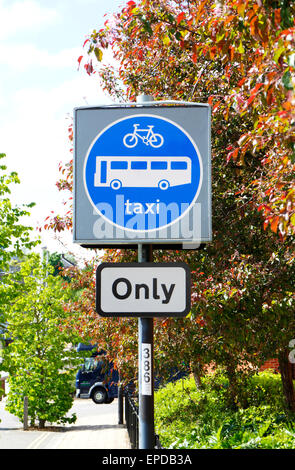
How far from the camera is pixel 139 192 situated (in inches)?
127

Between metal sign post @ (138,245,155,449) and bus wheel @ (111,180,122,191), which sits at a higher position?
bus wheel @ (111,180,122,191)

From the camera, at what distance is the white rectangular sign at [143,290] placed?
3227mm

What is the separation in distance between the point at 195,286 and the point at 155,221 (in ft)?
13.6

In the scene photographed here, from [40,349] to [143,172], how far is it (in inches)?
759

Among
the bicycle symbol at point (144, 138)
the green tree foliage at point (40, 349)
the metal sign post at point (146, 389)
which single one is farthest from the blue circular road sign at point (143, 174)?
the green tree foliage at point (40, 349)

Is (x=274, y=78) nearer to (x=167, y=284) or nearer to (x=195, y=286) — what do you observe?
(x=167, y=284)

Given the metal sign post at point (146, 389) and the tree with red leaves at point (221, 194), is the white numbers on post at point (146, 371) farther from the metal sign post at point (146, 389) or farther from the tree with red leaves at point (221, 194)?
A: the tree with red leaves at point (221, 194)

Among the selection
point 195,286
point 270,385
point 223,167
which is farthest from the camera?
point 270,385

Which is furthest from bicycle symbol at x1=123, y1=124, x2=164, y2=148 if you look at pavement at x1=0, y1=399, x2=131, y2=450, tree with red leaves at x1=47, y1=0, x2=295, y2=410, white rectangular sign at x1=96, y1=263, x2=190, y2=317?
pavement at x1=0, y1=399, x2=131, y2=450

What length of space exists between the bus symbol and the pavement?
12.7m

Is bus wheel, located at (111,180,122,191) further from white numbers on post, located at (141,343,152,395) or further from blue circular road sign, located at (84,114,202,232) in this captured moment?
white numbers on post, located at (141,343,152,395)

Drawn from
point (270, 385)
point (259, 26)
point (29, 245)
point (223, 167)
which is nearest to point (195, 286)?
point (223, 167)

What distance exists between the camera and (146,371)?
126 inches

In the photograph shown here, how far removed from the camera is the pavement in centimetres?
1611
